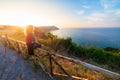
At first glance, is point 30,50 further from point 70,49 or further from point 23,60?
point 70,49

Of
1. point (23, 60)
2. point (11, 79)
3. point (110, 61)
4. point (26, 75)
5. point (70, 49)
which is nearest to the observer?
point (11, 79)

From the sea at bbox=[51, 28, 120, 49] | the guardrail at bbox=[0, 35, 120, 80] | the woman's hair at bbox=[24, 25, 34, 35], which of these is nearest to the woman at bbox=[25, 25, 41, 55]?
the woman's hair at bbox=[24, 25, 34, 35]

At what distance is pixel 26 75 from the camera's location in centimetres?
589

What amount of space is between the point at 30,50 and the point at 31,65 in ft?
2.57

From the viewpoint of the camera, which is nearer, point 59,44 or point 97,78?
point 97,78

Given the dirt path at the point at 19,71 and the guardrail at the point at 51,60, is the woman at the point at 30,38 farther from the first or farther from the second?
the dirt path at the point at 19,71

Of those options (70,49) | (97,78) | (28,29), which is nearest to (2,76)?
(28,29)

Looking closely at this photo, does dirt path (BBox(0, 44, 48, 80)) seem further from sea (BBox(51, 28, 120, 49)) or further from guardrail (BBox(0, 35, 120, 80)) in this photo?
sea (BBox(51, 28, 120, 49))

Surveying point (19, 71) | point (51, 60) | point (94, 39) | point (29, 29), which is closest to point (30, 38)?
point (29, 29)

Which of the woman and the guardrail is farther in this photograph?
the woman

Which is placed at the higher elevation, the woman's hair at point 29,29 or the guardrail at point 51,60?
the woman's hair at point 29,29

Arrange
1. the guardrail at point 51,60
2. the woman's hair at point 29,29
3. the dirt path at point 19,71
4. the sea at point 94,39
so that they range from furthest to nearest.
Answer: the sea at point 94,39, the woman's hair at point 29,29, the dirt path at point 19,71, the guardrail at point 51,60

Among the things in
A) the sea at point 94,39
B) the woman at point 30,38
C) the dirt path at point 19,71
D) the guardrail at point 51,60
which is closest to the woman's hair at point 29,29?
the woman at point 30,38

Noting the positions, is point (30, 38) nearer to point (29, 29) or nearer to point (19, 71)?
point (29, 29)
